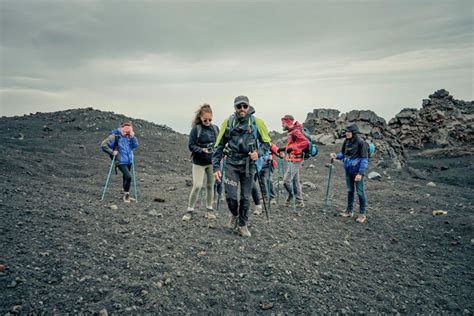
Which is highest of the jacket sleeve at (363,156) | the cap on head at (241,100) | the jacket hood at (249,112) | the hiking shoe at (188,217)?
the cap on head at (241,100)

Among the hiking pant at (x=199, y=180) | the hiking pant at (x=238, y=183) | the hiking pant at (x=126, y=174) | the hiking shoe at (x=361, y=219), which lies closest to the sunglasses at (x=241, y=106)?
the hiking pant at (x=238, y=183)

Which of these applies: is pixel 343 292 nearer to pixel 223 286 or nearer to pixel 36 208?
pixel 223 286

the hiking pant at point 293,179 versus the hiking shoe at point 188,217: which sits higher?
the hiking pant at point 293,179

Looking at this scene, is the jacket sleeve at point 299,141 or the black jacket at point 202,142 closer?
the black jacket at point 202,142

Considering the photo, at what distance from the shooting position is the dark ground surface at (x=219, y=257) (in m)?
4.52

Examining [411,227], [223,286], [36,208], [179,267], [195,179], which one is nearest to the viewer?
[223,286]

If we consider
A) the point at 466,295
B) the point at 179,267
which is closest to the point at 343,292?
the point at 466,295

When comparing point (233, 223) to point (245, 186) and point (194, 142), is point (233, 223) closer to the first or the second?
point (245, 186)

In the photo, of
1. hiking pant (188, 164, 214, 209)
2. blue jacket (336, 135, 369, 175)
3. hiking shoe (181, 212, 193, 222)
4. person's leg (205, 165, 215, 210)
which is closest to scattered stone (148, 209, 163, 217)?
hiking shoe (181, 212, 193, 222)

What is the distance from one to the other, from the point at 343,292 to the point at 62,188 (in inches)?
359

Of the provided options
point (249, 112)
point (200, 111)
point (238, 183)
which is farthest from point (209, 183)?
point (249, 112)

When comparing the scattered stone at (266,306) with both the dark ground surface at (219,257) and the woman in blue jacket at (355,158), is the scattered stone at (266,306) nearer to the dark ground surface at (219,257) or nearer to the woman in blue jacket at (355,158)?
the dark ground surface at (219,257)

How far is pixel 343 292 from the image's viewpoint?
5285 millimetres

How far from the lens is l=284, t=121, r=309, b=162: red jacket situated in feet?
31.9
